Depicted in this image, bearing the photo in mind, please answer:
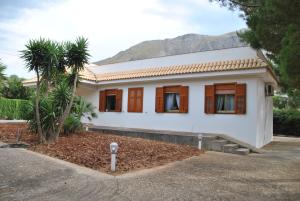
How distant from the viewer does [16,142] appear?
12766 mm

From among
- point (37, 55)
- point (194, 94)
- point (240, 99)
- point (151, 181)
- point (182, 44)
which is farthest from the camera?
point (182, 44)

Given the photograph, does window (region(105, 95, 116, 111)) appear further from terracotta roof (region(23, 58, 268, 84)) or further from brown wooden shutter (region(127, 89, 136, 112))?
brown wooden shutter (region(127, 89, 136, 112))

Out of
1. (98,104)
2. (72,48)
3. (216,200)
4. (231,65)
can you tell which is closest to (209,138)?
(231,65)

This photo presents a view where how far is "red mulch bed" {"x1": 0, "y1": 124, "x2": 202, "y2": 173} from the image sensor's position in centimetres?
958

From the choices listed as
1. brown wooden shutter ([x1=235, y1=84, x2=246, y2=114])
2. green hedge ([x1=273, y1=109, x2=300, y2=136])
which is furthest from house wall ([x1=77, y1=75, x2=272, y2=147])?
green hedge ([x1=273, y1=109, x2=300, y2=136])

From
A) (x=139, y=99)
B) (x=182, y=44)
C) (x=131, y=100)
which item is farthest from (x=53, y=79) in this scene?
(x=182, y=44)

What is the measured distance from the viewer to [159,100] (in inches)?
684

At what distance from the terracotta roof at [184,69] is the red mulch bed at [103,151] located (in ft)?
13.7

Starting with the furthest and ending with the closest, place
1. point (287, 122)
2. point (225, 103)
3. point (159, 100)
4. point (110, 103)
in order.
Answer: point (287, 122)
point (110, 103)
point (159, 100)
point (225, 103)

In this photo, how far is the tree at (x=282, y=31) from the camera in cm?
709

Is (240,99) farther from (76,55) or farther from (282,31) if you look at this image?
(76,55)

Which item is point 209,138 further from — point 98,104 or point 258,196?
point 98,104

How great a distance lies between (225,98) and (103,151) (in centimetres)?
698

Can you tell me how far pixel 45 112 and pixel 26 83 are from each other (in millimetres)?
10815
